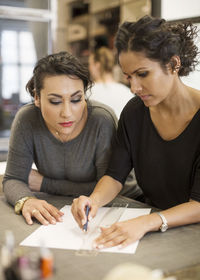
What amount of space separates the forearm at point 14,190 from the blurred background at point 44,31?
1.68 m

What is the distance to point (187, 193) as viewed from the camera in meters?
1.47

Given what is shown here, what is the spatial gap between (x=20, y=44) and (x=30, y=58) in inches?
8.2

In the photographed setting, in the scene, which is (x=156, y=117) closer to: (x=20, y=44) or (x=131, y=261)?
(x=131, y=261)

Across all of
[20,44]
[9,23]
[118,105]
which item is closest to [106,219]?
[118,105]

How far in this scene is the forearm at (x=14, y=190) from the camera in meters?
1.49

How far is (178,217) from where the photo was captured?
1.23m

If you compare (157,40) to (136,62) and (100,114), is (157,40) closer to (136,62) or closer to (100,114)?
(136,62)

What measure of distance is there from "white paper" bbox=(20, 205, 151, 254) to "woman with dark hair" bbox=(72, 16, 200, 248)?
0.03m

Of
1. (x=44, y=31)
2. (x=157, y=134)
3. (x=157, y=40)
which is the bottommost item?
(x=157, y=134)

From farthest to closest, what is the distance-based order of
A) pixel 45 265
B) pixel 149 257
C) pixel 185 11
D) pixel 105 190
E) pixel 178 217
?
1. pixel 185 11
2. pixel 105 190
3. pixel 178 217
4. pixel 149 257
5. pixel 45 265

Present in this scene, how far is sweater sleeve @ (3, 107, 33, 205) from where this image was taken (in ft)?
5.32

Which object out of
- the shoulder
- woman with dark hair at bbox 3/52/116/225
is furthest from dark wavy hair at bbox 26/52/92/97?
the shoulder

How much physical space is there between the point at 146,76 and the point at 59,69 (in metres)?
0.42

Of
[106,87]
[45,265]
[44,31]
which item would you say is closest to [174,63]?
[45,265]
